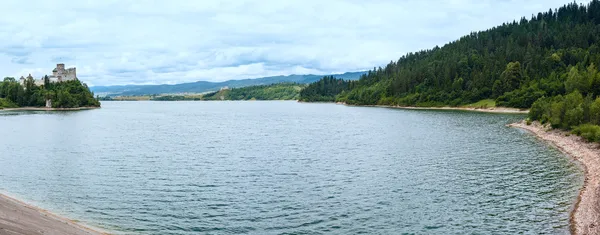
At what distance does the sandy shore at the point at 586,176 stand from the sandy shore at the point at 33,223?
2839cm

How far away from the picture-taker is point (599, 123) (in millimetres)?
68812

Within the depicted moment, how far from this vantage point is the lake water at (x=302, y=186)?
3066cm

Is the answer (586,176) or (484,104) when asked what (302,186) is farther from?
(484,104)

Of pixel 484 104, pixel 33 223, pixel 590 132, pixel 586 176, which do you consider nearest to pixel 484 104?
pixel 484 104

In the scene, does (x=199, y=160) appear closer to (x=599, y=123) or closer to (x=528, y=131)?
(x=599, y=123)

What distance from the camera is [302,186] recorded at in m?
41.4

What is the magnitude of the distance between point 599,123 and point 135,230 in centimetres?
6599

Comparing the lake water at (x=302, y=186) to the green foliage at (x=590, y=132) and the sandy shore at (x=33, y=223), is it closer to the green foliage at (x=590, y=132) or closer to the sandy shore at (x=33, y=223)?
the sandy shore at (x=33, y=223)

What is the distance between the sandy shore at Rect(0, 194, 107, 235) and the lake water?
1.91m

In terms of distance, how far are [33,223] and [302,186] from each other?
21169mm

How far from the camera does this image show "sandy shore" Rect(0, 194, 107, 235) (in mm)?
23119

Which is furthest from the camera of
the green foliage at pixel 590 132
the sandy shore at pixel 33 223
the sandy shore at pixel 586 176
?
the green foliage at pixel 590 132

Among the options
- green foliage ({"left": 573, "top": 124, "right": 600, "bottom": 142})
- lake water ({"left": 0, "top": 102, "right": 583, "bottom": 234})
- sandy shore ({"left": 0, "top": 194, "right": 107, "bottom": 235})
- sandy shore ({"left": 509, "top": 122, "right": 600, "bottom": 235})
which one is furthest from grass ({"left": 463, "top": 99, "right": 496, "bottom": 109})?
sandy shore ({"left": 0, "top": 194, "right": 107, "bottom": 235})

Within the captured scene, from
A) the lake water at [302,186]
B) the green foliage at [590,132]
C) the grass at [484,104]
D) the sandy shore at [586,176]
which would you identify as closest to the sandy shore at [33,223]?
the lake water at [302,186]
